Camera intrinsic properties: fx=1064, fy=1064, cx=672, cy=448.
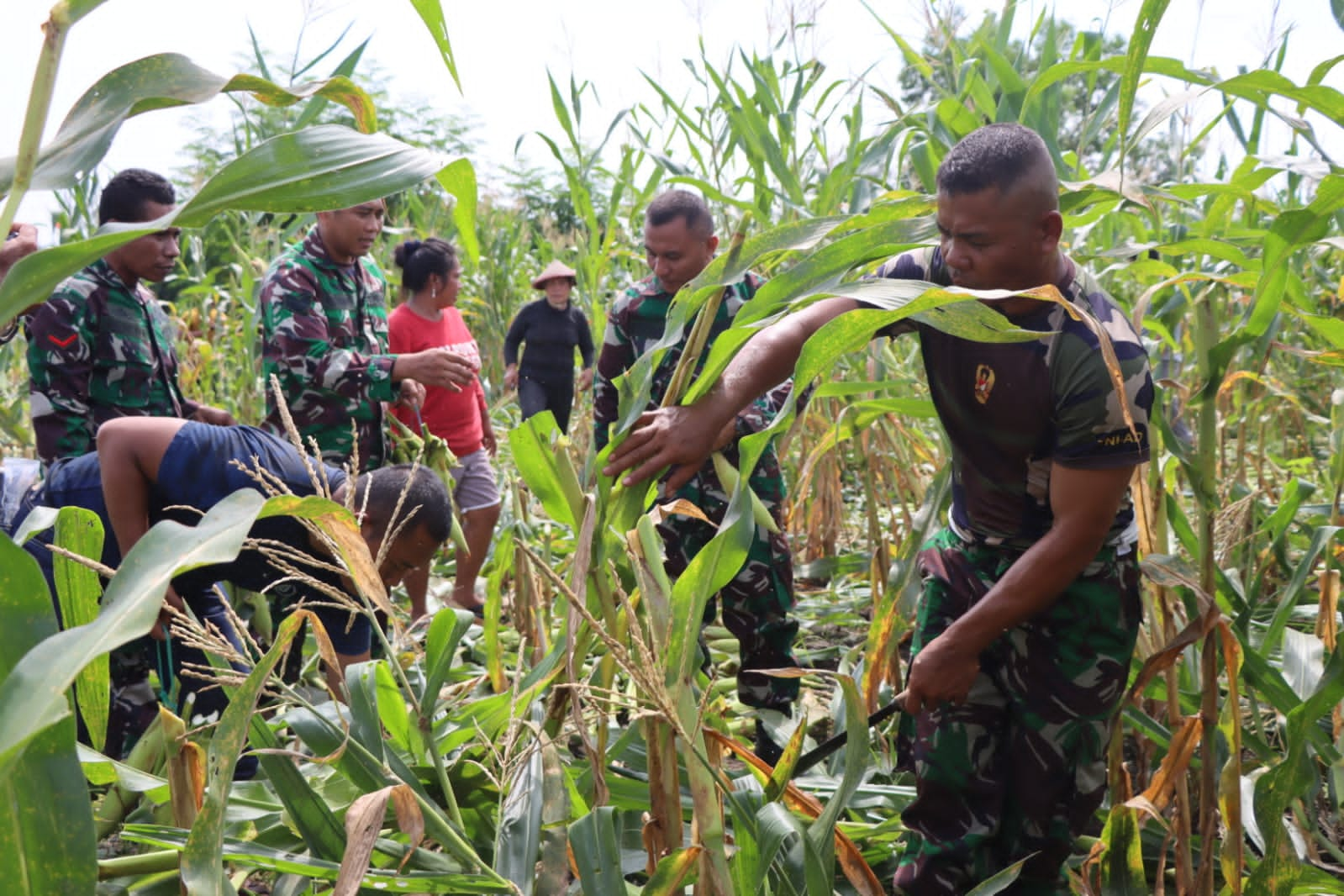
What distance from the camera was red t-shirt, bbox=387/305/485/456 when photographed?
3.75 metres

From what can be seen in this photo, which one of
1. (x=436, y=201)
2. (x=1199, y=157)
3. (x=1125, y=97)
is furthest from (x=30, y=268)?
(x=436, y=201)

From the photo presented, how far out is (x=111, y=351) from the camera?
2.59 meters

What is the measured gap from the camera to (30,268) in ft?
2.52

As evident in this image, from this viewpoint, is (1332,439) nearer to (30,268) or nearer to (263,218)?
(30,268)

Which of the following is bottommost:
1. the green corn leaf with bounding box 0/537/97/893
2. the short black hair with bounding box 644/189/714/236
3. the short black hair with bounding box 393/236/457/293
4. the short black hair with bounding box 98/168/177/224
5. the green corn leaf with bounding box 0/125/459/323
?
the green corn leaf with bounding box 0/537/97/893

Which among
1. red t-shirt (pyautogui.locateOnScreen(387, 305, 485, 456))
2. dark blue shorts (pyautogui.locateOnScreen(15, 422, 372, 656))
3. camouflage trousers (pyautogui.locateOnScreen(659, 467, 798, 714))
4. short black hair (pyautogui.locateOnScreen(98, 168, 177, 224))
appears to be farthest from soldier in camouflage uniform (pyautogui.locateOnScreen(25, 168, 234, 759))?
camouflage trousers (pyautogui.locateOnScreen(659, 467, 798, 714))

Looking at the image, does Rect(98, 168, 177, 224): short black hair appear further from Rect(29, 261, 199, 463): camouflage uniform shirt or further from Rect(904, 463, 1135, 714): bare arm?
Rect(904, 463, 1135, 714): bare arm

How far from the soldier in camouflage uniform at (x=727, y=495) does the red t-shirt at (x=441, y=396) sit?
965 millimetres

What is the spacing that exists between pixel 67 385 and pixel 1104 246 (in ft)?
9.01

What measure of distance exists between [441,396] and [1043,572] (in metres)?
2.61

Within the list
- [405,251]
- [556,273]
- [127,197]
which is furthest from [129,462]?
[556,273]

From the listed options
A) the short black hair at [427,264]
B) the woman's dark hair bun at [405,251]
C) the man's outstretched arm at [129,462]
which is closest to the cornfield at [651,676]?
the man's outstretched arm at [129,462]

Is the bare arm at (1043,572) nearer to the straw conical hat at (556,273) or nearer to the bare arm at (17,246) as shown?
the bare arm at (17,246)

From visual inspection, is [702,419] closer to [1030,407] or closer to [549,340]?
[1030,407]
